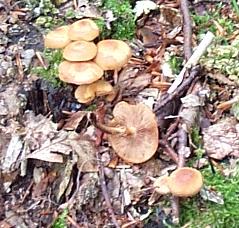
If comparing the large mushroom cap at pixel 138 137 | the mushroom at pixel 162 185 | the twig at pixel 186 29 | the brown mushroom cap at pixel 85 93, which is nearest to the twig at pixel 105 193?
the large mushroom cap at pixel 138 137

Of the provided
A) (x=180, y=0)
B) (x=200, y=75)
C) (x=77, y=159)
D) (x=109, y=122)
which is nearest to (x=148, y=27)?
(x=180, y=0)

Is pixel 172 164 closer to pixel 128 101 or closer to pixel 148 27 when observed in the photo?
pixel 128 101

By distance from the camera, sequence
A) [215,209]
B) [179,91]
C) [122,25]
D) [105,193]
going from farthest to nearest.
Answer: [122,25] < [179,91] < [105,193] < [215,209]

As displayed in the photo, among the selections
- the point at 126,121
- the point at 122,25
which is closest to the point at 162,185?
the point at 126,121

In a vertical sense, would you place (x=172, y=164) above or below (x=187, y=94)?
below

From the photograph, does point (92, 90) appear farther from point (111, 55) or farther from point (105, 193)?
point (105, 193)

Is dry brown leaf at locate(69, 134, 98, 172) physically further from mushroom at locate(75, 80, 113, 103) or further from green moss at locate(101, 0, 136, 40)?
green moss at locate(101, 0, 136, 40)

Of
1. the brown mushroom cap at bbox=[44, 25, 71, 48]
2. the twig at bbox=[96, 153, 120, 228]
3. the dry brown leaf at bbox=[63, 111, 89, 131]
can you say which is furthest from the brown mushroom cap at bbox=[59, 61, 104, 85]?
the twig at bbox=[96, 153, 120, 228]
